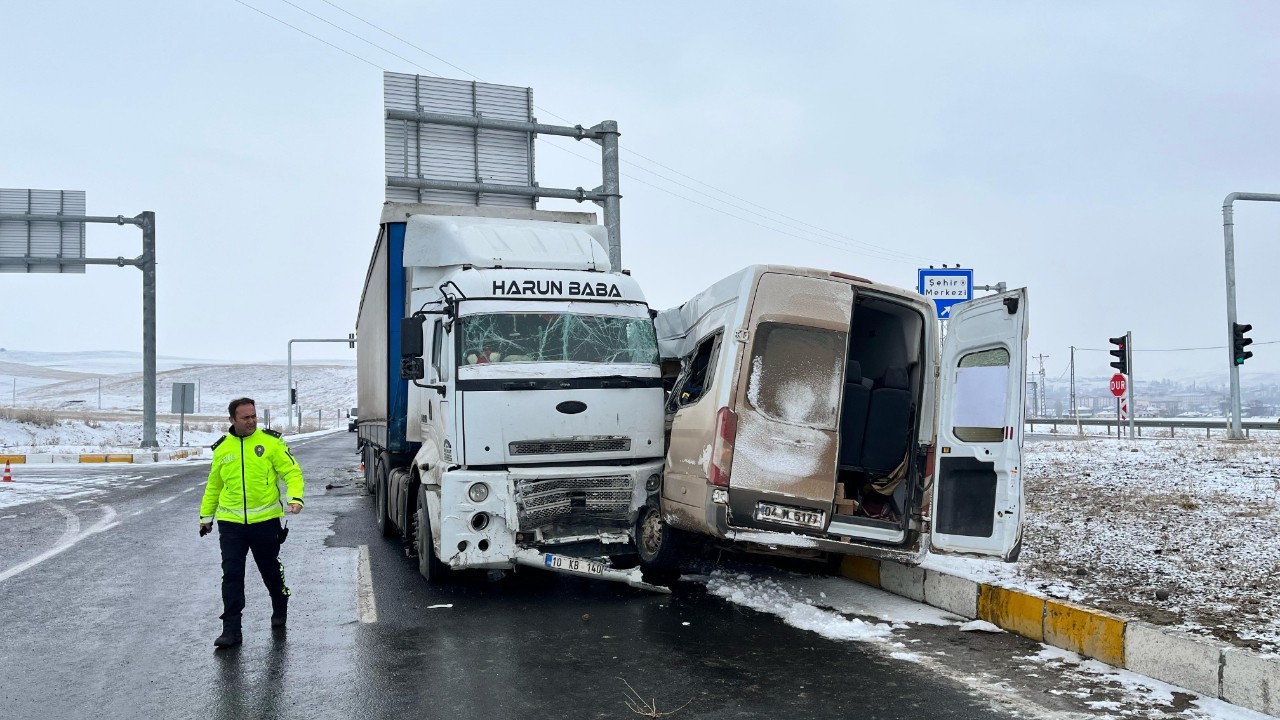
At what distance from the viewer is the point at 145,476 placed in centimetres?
2283

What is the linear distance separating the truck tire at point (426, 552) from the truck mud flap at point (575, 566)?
2.82 feet

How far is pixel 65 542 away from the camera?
445 inches

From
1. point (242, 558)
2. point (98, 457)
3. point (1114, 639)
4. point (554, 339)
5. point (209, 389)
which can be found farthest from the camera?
point (209, 389)

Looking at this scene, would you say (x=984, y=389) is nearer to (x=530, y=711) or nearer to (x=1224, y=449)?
Answer: (x=530, y=711)

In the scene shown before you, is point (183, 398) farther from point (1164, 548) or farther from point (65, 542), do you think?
point (1164, 548)

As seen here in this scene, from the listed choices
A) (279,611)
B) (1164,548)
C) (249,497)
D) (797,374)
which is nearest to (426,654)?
(279,611)

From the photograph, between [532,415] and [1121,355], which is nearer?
[532,415]

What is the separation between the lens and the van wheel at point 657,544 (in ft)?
26.2

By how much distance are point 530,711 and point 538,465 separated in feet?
10.1

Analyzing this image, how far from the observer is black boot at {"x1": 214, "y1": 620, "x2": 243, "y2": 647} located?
20.6 feet

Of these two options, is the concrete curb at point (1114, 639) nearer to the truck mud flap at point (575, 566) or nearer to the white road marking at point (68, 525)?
the truck mud flap at point (575, 566)

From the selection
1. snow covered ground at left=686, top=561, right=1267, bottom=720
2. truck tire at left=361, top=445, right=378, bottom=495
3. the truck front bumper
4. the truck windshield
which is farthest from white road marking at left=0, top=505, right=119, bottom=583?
snow covered ground at left=686, top=561, right=1267, bottom=720

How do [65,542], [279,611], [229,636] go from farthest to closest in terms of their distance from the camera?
[65,542]
[279,611]
[229,636]

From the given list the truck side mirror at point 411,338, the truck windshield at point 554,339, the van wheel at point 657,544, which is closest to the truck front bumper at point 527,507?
the van wheel at point 657,544
